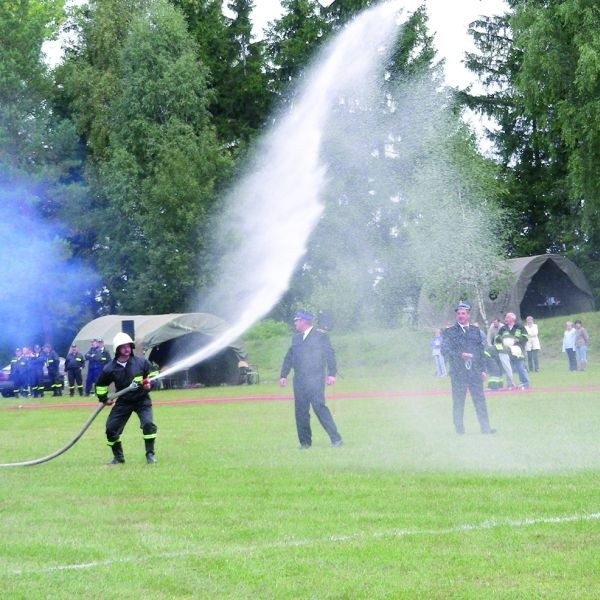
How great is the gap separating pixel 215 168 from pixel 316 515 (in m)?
49.6

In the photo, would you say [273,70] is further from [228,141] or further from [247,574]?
[247,574]

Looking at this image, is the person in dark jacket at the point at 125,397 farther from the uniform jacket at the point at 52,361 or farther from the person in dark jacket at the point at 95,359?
the uniform jacket at the point at 52,361

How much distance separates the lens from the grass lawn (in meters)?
8.31

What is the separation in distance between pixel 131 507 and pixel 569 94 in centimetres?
3275

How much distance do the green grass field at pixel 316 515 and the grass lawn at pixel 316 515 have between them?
24mm

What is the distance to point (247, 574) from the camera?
859 cm

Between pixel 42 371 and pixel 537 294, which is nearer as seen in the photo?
pixel 42 371

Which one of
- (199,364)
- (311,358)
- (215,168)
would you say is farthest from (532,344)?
(215,168)

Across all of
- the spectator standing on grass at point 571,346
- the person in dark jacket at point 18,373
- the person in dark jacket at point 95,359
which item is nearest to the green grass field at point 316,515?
the person in dark jacket at point 95,359

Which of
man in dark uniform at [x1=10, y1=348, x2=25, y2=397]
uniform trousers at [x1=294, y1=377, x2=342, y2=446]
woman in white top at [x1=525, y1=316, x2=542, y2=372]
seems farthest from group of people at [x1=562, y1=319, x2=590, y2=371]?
uniform trousers at [x1=294, y1=377, x2=342, y2=446]

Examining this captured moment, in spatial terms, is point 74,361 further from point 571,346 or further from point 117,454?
point 117,454

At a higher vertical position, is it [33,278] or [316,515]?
[33,278]

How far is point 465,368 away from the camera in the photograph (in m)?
18.2

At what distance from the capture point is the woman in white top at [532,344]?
127 feet
